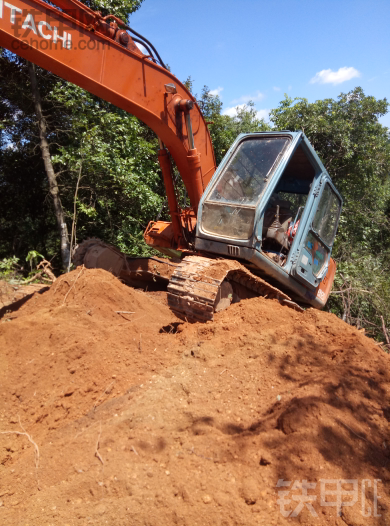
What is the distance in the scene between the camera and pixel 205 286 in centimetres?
388

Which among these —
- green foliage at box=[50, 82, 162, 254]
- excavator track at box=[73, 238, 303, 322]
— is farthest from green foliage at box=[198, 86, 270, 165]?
excavator track at box=[73, 238, 303, 322]

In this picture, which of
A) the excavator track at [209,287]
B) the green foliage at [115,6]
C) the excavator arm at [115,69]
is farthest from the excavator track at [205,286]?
the green foliage at [115,6]

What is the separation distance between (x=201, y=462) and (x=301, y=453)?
61 cm

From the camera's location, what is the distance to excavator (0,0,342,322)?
3.85 meters

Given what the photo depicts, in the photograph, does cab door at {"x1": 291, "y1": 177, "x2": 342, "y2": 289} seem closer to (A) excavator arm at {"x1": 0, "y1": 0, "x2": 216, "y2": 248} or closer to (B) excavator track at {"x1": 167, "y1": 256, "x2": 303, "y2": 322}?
(B) excavator track at {"x1": 167, "y1": 256, "x2": 303, "y2": 322}

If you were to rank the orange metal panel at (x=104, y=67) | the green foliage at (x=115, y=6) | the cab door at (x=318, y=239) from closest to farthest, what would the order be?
the orange metal panel at (x=104, y=67)
the cab door at (x=318, y=239)
the green foliage at (x=115, y=6)

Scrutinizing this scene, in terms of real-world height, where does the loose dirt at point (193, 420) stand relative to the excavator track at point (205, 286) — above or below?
below

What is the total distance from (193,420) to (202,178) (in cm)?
328

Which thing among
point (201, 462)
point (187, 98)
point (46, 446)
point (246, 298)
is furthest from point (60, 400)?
point (187, 98)

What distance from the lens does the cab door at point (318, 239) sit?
4.98 meters

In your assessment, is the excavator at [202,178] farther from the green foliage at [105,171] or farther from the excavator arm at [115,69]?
the green foliage at [105,171]

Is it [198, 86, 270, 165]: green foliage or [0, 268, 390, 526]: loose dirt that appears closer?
[0, 268, 390, 526]: loose dirt

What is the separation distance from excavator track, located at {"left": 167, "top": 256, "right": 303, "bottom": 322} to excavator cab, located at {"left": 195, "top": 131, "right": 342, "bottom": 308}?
0.21 meters

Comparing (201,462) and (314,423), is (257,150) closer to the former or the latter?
(314,423)
